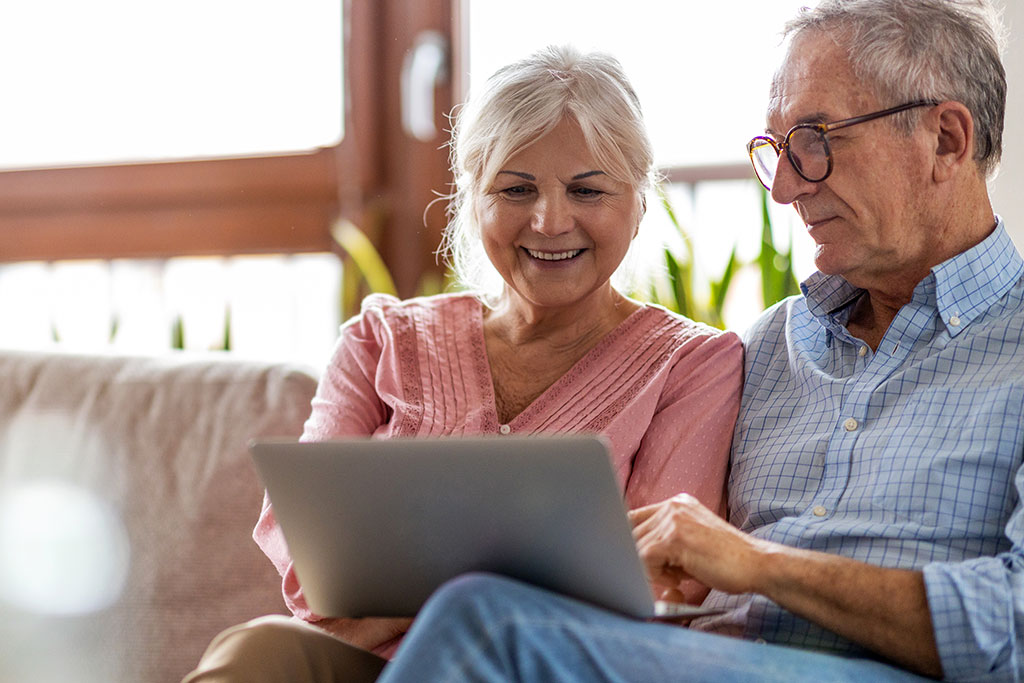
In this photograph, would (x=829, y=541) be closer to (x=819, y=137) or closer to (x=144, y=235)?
(x=819, y=137)

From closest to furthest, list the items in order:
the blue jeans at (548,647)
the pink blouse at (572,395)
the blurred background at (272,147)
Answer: the blue jeans at (548,647)
the pink blouse at (572,395)
the blurred background at (272,147)

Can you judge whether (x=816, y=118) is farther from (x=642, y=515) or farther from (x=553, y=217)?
(x=642, y=515)

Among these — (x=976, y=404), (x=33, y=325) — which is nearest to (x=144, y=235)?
(x=33, y=325)

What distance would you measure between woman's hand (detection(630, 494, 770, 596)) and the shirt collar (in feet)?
1.38

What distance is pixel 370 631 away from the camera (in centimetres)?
147

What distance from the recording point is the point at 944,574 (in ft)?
3.79

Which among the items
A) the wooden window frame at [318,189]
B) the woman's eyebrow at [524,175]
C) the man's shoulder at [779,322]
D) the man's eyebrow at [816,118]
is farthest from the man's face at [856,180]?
the wooden window frame at [318,189]

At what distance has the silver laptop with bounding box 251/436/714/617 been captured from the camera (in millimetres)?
1036

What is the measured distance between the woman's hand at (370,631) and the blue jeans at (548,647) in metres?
0.42

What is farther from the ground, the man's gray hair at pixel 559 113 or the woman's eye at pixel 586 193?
the man's gray hair at pixel 559 113

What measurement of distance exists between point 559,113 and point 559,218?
15 centimetres

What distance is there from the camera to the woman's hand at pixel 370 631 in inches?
57.6

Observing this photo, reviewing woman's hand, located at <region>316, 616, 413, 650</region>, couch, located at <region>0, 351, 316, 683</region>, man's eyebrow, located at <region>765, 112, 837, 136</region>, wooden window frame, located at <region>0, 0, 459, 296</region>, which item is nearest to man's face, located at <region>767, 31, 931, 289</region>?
man's eyebrow, located at <region>765, 112, 837, 136</region>

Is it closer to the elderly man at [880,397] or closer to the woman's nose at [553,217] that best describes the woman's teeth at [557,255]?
the woman's nose at [553,217]
